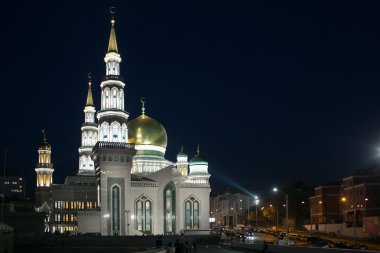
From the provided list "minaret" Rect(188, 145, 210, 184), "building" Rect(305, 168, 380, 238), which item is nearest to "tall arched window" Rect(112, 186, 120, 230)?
"minaret" Rect(188, 145, 210, 184)

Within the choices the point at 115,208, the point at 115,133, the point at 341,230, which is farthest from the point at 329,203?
the point at 115,133

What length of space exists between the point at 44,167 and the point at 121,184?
3376 centimetres

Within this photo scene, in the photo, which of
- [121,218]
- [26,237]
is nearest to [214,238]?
[121,218]

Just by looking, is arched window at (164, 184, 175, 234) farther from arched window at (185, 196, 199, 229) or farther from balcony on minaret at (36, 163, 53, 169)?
balcony on minaret at (36, 163, 53, 169)

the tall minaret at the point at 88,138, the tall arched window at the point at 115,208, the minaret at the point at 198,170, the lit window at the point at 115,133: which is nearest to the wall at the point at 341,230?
the minaret at the point at 198,170

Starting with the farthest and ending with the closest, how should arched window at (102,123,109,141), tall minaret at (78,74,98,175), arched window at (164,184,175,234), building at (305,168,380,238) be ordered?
tall minaret at (78,74,98,175) < arched window at (164,184,175,234) < arched window at (102,123,109,141) < building at (305,168,380,238)

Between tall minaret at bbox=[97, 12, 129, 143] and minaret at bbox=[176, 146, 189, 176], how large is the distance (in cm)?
2846

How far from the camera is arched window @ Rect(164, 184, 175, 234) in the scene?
89.1m

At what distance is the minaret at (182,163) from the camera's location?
4402 inches

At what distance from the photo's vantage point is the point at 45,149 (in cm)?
11362

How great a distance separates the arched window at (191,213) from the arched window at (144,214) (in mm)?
6556

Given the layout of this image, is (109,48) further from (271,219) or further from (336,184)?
(271,219)

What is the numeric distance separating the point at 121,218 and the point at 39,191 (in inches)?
1271

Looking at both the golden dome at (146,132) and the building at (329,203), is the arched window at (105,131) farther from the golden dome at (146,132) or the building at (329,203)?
the building at (329,203)
